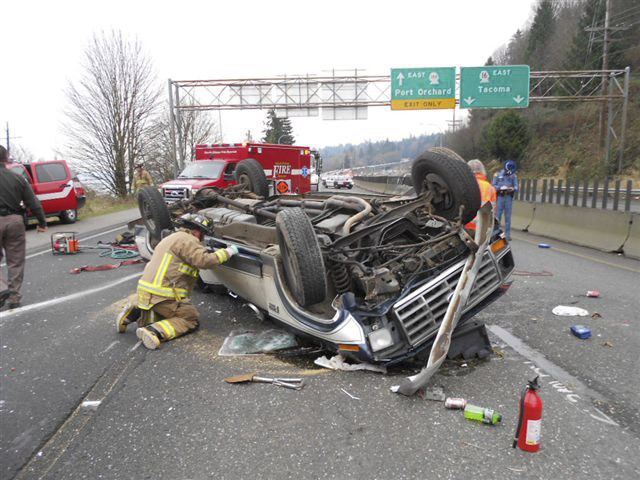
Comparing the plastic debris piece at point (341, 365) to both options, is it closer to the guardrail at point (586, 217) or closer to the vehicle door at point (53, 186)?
the guardrail at point (586, 217)

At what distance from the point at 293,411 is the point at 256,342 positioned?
1233 millimetres

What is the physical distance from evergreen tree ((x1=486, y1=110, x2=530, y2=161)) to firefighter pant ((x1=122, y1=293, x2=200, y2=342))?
34.1 metres

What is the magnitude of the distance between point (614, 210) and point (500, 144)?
93.4ft

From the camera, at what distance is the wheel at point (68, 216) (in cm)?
1359

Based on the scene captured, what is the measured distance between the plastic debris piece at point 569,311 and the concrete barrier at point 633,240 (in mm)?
3968

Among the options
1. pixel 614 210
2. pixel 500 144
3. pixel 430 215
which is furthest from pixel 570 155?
pixel 430 215

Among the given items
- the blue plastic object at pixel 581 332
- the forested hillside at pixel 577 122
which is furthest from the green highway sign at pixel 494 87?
the blue plastic object at pixel 581 332

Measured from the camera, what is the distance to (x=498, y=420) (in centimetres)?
272

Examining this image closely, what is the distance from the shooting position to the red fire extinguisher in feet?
7.77

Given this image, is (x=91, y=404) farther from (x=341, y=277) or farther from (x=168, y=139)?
(x=168, y=139)

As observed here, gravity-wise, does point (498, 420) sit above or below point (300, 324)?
below

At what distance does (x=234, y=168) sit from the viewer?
13.3m

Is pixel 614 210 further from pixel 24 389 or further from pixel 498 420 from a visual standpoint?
pixel 24 389

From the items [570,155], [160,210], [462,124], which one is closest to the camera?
[160,210]
